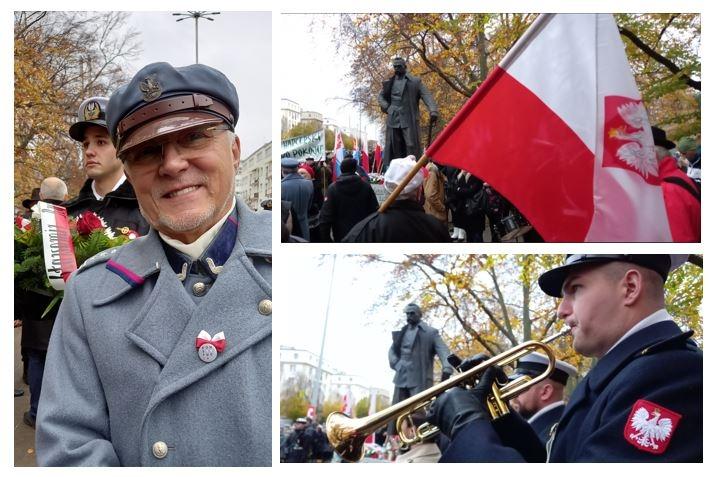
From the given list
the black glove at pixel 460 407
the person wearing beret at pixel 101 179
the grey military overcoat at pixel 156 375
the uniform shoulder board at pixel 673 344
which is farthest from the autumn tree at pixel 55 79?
the uniform shoulder board at pixel 673 344

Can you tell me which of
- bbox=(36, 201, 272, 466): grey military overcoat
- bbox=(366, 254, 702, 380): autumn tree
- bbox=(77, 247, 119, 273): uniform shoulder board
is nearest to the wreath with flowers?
bbox=(77, 247, 119, 273): uniform shoulder board

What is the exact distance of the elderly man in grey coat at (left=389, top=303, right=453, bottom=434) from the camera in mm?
2705

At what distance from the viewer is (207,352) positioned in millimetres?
2344

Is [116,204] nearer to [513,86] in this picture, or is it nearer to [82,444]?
[82,444]

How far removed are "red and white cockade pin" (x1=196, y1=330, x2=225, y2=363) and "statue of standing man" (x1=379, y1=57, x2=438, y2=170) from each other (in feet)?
3.03

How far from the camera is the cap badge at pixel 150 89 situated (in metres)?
2.42

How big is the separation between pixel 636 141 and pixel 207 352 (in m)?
1.67

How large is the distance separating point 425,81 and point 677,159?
0.98 m

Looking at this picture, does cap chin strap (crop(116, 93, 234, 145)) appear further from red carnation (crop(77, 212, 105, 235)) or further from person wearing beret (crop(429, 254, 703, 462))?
person wearing beret (crop(429, 254, 703, 462))

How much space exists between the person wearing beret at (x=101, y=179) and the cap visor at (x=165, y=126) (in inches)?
14.7

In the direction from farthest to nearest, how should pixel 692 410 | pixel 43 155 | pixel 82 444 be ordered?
pixel 43 155 < pixel 692 410 < pixel 82 444

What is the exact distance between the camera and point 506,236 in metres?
2.73

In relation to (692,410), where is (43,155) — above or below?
above

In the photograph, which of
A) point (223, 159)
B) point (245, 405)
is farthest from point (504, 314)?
point (223, 159)
